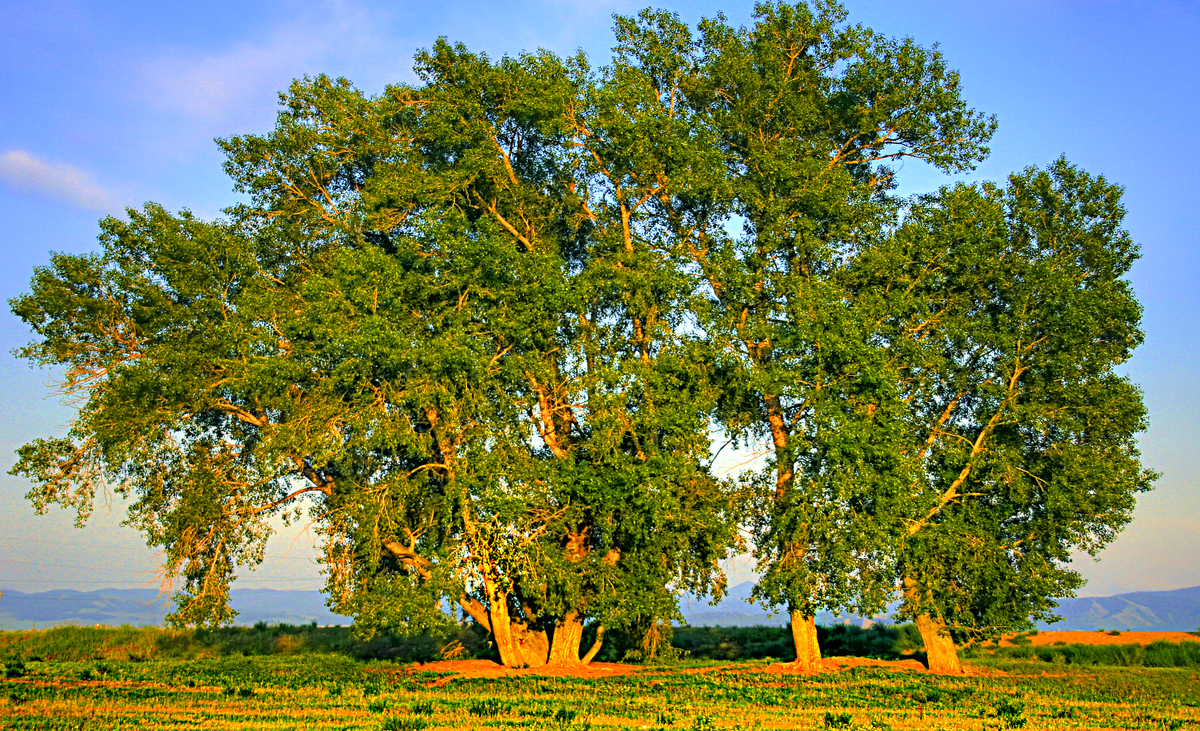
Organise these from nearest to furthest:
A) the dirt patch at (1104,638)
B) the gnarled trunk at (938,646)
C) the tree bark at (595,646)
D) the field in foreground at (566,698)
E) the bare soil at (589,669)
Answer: the field in foreground at (566,698) → the bare soil at (589,669) → the gnarled trunk at (938,646) → the tree bark at (595,646) → the dirt patch at (1104,638)

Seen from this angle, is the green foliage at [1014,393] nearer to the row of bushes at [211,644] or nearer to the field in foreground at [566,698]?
the field in foreground at [566,698]

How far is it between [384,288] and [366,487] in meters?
5.79

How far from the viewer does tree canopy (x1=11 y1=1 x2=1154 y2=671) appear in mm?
23859

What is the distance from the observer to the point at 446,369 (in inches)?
945

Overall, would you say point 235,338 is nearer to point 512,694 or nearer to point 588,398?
point 588,398

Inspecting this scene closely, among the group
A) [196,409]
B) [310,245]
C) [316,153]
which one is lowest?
[196,409]

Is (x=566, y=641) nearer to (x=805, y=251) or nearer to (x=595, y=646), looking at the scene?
(x=595, y=646)

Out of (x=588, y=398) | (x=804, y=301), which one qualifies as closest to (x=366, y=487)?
(x=588, y=398)

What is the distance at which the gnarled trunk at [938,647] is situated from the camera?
26.9 metres

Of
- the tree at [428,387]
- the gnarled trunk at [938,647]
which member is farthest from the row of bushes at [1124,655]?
the tree at [428,387]

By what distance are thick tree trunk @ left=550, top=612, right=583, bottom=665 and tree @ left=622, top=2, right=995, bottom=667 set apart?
6035mm

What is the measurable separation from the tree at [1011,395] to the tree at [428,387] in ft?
22.1

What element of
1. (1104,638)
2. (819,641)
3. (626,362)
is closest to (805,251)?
(626,362)

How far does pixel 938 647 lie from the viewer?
27.2 m
